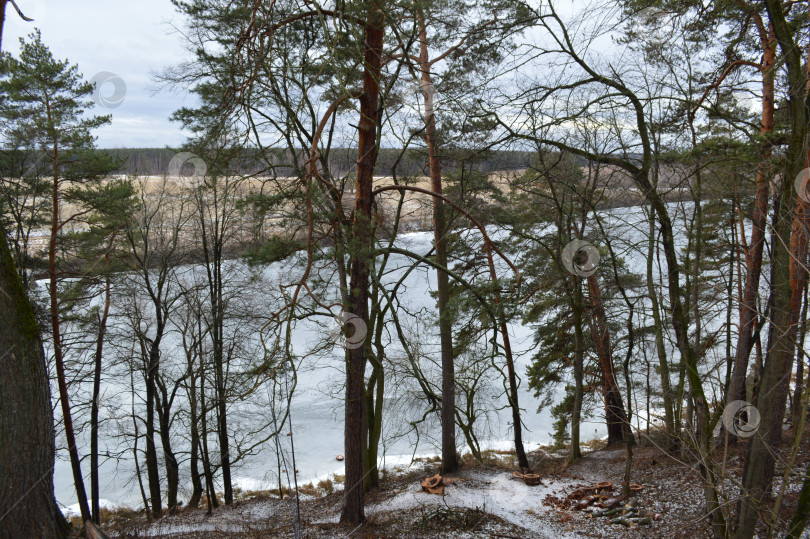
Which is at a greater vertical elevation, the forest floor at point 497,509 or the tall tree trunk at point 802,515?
the tall tree trunk at point 802,515

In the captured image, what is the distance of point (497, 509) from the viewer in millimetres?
9453

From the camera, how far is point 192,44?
29.2ft

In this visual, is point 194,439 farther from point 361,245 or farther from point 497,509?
point 361,245

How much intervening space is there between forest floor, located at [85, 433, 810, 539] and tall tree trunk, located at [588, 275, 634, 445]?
45.5 inches

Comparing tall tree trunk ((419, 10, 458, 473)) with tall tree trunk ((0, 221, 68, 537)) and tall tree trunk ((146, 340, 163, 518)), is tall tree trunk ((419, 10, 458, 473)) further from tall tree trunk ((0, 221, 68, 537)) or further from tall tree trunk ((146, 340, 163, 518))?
tall tree trunk ((0, 221, 68, 537))

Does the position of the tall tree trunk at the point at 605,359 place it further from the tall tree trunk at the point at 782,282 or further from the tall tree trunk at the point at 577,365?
the tall tree trunk at the point at 782,282

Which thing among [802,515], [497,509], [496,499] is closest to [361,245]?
[802,515]

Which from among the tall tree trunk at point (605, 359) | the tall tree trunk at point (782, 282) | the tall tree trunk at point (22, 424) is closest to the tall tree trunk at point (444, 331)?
the tall tree trunk at point (605, 359)

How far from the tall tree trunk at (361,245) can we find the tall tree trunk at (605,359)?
12.3 ft

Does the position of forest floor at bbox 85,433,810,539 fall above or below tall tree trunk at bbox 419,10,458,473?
below

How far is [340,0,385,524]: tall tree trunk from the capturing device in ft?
20.4

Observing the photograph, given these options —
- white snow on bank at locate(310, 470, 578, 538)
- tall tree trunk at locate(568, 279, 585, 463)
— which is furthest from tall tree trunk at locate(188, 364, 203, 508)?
tall tree trunk at locate(568, 279, 585, 463)

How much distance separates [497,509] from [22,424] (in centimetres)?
759

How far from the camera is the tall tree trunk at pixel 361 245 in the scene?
6223 millimetres
